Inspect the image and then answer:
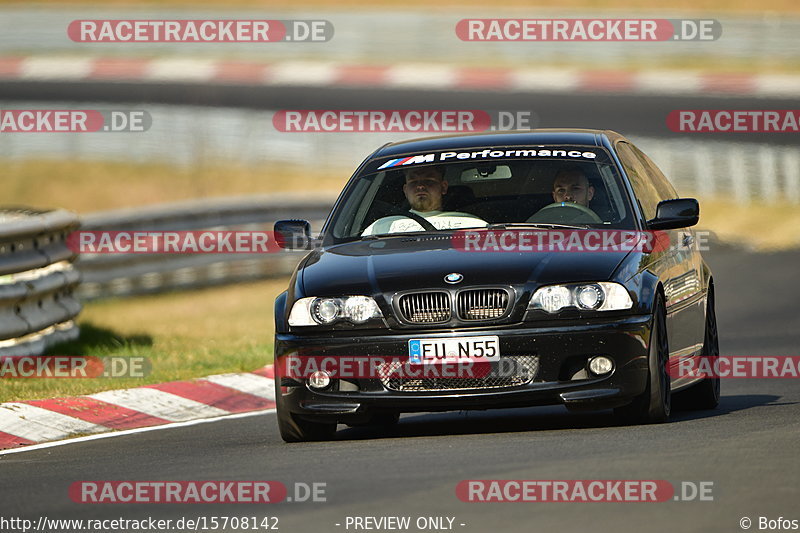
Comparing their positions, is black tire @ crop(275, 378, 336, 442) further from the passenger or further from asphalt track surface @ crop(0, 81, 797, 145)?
asphalt track surface @ crop(0, 81, 797, 145)

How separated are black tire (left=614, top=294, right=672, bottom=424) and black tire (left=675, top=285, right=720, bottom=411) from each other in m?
1.26

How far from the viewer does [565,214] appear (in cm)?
920

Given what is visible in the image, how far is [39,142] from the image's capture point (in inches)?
1228

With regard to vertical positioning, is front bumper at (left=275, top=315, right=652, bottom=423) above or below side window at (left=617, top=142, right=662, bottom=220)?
below

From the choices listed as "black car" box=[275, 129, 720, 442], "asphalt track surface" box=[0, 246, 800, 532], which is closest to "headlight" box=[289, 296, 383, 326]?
"black car" box=[275, 129, 720, 442]

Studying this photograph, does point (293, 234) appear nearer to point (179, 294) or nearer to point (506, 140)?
point (506, 140)

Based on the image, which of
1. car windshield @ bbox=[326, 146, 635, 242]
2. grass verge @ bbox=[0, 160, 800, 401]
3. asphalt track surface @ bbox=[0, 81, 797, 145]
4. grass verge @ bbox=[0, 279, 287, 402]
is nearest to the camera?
car windshield @ bbox=[326, 146, 635, 242]

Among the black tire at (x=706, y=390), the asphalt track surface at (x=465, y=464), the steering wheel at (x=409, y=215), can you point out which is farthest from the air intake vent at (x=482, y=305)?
the black tire at (x=706, y=390)

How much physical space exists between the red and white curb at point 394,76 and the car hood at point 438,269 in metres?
25.7

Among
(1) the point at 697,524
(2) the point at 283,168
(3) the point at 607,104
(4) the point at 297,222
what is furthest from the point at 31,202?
(1) the point at 697,524

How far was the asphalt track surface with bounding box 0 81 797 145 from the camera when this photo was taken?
32.3 meters

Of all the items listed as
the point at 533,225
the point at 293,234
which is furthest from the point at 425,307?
the point at 293,234

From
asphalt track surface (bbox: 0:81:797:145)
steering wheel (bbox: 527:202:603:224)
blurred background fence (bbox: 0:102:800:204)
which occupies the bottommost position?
steering wheel (bbox: 527:202:603:224)

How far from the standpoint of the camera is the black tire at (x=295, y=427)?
28.4 feet
